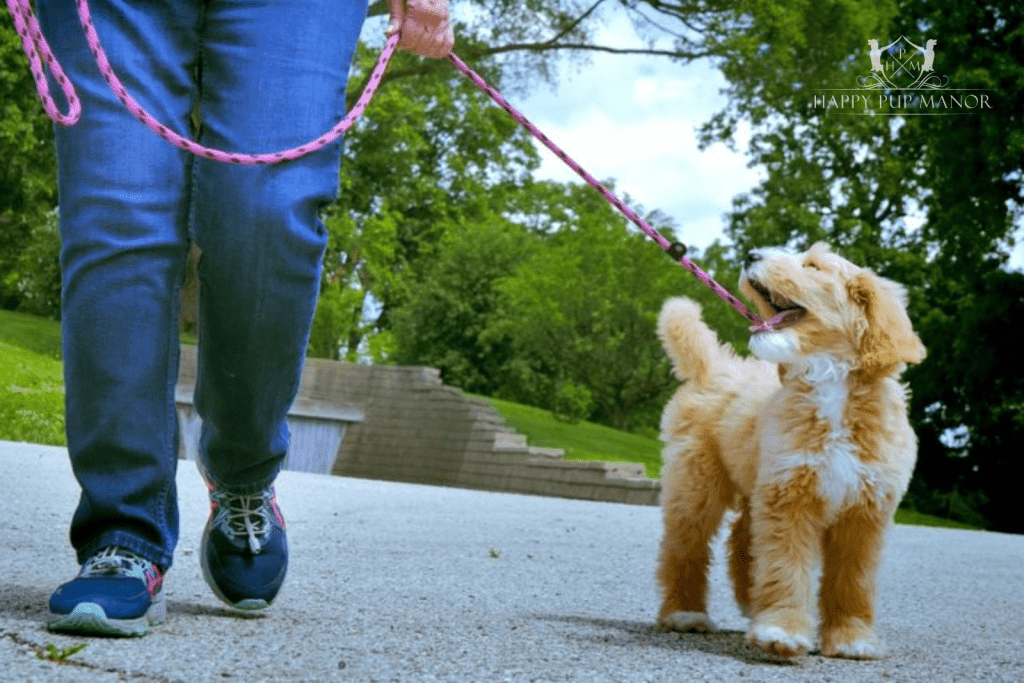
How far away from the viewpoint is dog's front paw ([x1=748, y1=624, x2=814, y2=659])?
282 centimetres

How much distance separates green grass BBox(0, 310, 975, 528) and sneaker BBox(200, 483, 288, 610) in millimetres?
14975

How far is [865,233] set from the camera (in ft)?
84.4

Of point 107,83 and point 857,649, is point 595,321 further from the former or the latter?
point 107,83

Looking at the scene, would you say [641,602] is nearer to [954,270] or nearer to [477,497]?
[477,497]

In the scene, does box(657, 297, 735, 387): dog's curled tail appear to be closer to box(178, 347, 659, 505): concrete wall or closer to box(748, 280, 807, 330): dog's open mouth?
box(748, 280, 807, 330): dog's open mouth

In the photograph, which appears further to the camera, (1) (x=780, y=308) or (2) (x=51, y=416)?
(2) (x=51, y=416)

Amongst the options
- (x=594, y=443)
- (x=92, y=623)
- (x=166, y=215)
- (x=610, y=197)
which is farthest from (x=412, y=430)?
(x=92, y=623)

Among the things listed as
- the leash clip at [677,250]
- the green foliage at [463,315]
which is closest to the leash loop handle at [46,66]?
the leash clip at [677,250]

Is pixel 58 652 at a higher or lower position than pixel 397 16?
lower

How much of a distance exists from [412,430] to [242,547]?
17.4 m

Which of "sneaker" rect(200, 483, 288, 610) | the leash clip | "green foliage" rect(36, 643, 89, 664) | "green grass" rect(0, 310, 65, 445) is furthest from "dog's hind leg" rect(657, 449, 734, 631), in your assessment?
"green grass" rect(0, 310, 65, 445)

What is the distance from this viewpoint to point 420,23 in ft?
9.70

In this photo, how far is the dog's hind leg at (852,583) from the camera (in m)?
3.06

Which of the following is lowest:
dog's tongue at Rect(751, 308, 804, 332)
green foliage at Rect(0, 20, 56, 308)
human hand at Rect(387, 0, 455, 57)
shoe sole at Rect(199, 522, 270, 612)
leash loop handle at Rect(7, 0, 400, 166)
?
shoe sole at Rect(199, 522, 270, 612)
